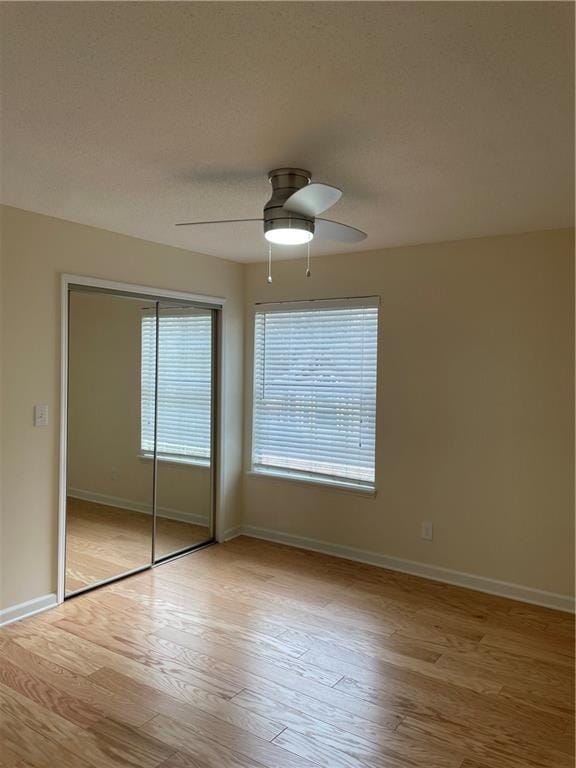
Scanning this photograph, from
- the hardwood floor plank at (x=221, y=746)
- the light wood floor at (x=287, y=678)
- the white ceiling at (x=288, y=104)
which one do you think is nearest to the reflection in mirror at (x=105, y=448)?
the light wood floor at (x=287, y=678)

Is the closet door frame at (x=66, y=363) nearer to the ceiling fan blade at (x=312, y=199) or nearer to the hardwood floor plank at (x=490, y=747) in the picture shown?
the ceiling fan blade at (x=312, y=199)

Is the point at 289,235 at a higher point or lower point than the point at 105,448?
higher

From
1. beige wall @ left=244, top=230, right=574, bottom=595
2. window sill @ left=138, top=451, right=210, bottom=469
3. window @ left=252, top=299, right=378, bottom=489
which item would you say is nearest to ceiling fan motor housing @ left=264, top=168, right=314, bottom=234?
beige wall @ left=244, top=230, right=574, bottom=595

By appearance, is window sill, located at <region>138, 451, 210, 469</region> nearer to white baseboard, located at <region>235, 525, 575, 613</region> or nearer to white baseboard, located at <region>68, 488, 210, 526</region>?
white baseboard, located at <region>68, 488, 210, 526</region>

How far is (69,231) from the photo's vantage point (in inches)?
139

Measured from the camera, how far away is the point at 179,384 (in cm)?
439

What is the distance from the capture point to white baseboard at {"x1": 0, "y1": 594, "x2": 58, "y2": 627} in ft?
10.7

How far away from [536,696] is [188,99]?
2942mm

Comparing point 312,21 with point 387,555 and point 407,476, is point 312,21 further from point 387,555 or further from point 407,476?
point 387,555

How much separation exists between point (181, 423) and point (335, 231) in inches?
89.1

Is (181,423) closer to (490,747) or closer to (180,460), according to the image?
(180,460)

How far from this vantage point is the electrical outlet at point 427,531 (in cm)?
408

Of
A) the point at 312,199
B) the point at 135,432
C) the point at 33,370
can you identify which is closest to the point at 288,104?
the point at 312,199

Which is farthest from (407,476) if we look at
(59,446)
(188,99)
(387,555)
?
(188,99)
